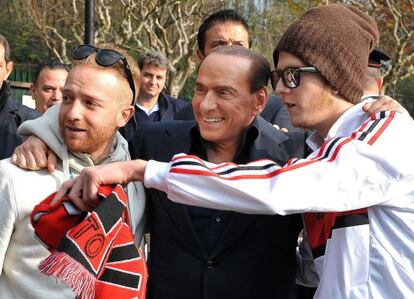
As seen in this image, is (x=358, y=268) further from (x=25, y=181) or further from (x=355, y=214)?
(x=25, y=181)

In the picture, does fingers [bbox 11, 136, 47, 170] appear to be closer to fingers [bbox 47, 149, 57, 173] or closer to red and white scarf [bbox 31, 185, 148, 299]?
fingers [bbox 47, 149, 57, 173]

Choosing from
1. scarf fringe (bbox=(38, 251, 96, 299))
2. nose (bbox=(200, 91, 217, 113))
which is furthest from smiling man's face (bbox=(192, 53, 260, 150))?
scarf fringe (bbox=(38, 251, 96, 299))

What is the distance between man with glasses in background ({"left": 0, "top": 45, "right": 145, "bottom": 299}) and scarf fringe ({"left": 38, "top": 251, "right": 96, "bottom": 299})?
470 millimetres

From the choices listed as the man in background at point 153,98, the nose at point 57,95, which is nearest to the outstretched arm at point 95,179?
the man in background at point 153,98

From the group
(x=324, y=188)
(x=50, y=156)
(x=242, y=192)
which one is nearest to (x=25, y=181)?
(x=50, y=156)

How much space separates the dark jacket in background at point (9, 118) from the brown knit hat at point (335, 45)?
7.67 feet

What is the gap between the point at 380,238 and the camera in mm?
2652

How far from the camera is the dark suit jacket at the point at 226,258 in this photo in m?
3.13

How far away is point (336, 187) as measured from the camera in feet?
8.26

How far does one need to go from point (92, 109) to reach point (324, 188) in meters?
1.20

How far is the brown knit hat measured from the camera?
2.99 metres

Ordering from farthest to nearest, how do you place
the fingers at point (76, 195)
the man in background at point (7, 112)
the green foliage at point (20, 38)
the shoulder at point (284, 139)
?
the green foliage at point (20, 38) → the man in background at point (7, 112) → the shoulder at point (284, 139) → the fingers at point (76, 195)

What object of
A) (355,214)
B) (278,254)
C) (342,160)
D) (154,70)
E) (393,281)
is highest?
(342,160)

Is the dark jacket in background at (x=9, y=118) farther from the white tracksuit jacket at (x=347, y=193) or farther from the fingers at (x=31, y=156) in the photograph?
the white tracksuit jacket at (x=347, y=193)
